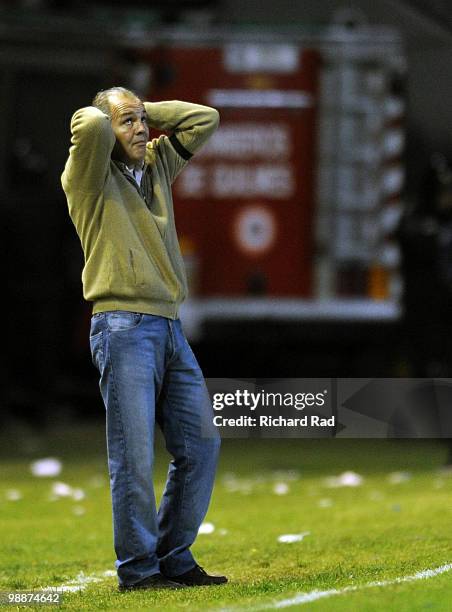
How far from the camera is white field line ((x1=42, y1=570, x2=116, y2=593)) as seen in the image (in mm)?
5816

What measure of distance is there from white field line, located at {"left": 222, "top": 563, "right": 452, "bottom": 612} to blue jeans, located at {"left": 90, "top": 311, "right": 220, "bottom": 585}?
0.57m

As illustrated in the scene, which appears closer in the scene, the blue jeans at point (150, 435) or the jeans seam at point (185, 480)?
the blue jeans at point (150, 435)

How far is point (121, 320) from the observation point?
5.35m

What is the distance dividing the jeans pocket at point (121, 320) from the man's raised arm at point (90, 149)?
1.52 feet

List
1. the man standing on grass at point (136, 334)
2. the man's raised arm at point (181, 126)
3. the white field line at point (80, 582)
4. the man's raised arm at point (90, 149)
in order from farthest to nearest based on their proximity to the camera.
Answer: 1. the white field line at point (80, 582)
2. the man's raised arm at point (181, 126)
3. the man standing on grass at point (136, 334)
4. the man's raised arm at point (90, 149)

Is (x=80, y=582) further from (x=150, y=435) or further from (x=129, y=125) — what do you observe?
(x=129, y=125)

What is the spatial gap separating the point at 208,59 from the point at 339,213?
172 cm

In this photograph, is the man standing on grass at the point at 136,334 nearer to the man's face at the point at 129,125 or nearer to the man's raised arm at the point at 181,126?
the man's face at the point at 129,125

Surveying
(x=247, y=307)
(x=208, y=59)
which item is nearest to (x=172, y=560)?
(x=247, y=307)

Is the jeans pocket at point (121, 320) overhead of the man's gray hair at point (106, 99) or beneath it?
beneath

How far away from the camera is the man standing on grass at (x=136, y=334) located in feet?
17.5

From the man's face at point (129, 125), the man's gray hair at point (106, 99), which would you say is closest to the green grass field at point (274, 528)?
the man's face at point (129, 125)

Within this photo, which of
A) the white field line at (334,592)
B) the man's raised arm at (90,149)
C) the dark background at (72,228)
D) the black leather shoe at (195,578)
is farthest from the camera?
the dark background at (72,228)

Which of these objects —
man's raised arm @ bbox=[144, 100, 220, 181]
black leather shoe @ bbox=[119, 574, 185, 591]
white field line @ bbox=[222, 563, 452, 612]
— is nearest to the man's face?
man's raised arm @ bbox=[144, 100, 220, 181]
